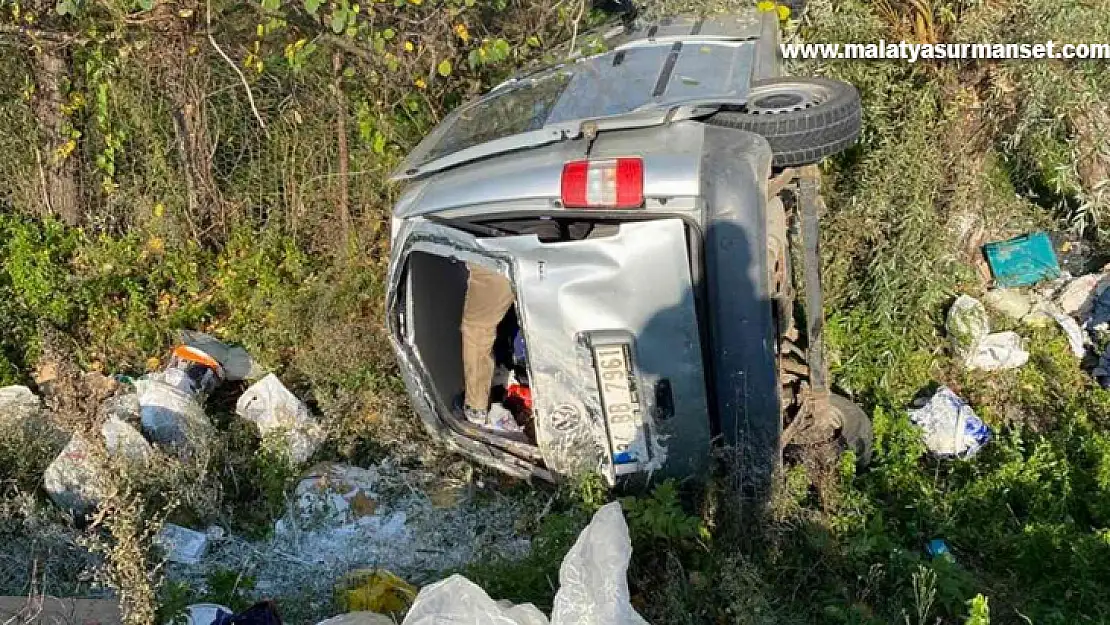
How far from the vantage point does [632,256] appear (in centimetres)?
365

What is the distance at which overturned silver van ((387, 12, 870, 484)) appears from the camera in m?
3.59

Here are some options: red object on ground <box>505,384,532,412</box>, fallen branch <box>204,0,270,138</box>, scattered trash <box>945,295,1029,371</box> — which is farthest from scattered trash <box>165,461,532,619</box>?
scattered trash <box>945,295,1029,371</box>

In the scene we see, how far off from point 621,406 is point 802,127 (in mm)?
1321

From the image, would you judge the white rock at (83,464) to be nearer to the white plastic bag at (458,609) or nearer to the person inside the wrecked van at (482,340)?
the person inside the wrecked van at (482,340)

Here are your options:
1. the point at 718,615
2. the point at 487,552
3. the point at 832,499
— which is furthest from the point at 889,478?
the point at 487,552

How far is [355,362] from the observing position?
5.53m

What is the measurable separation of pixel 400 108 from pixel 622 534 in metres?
4.11

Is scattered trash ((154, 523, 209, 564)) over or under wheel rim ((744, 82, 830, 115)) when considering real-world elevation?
under

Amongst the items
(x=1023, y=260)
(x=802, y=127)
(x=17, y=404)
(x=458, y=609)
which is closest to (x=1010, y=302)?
(x=1023, y=260)

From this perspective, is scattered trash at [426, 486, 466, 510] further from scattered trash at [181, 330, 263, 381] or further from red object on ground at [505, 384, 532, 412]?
scattered trash at [181, 330, 263, 381]

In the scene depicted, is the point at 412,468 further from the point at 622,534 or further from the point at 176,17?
the point at 176,17

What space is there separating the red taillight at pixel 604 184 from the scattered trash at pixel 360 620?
1557mm

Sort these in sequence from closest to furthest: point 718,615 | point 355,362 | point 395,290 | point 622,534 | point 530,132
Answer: point 622,534, point 718,615, point 530,132, point 395,290, point 355,362

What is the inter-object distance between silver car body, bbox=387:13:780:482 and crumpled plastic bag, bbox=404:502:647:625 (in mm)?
949
